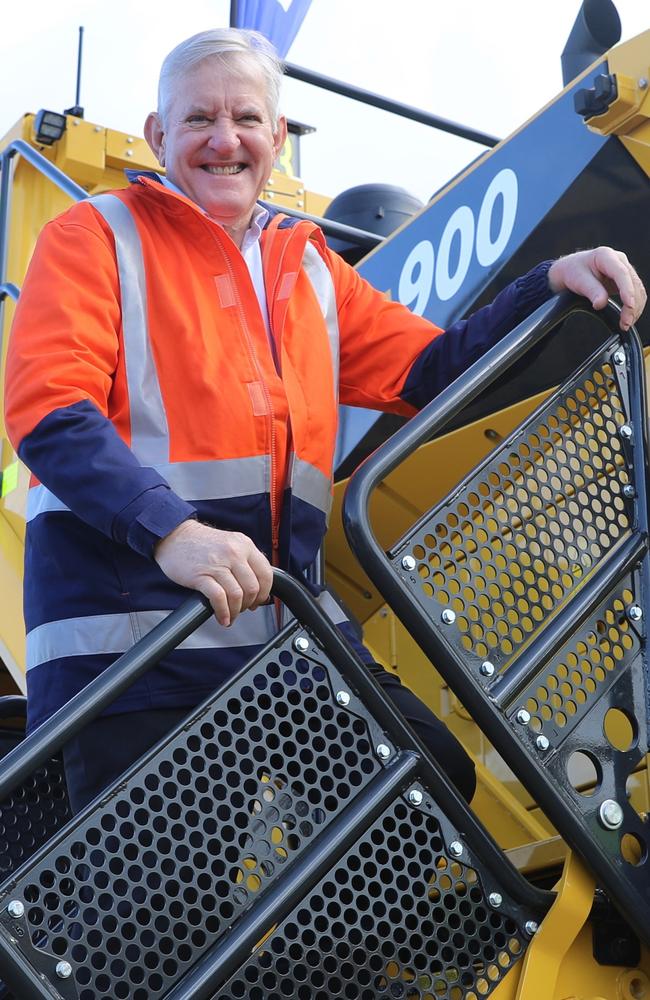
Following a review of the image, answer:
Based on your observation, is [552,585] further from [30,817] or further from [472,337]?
[30,817]

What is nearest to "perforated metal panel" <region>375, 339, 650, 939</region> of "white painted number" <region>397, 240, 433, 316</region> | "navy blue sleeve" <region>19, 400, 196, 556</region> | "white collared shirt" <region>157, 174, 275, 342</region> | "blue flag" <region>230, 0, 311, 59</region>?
"navy blue sleeve" <region>19, 400, 196, 556</region>

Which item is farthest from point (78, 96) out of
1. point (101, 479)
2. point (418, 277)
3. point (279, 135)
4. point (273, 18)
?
point (101, 479)

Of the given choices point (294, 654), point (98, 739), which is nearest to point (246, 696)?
point (294, 654)

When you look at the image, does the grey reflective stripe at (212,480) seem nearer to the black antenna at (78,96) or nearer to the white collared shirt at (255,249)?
the white collared shirt at (255,249)

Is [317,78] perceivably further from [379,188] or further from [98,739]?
[98,739]

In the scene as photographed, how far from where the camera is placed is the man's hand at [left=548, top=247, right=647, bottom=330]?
7.47 ft

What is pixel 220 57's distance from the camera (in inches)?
91.7

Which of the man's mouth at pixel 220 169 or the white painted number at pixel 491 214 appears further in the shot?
the white painted number at pixel 491 214

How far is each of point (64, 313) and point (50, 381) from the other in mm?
141

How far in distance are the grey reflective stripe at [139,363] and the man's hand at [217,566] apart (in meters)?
0.29

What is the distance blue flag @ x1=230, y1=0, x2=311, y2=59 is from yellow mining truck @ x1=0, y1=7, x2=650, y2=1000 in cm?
281

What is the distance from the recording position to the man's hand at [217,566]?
184 cm

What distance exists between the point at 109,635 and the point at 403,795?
512mm

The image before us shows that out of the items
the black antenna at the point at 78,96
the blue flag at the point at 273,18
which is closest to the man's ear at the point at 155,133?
the blue flag at the point at 273,18
